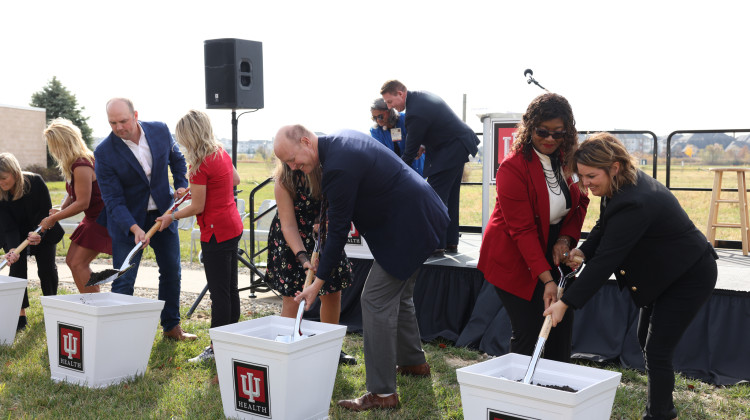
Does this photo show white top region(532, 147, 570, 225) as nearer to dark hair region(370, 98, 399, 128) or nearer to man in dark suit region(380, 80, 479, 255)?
man in dark suit region(380, 80, 479, 255)

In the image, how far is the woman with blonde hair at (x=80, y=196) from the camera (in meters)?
4.26

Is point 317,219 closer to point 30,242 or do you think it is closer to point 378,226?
point 378,226

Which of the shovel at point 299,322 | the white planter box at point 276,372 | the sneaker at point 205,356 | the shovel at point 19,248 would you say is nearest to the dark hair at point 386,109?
the sneaker at point 205,356

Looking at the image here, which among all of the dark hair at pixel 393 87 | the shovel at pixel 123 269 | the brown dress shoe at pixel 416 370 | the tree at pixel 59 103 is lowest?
the brown dress shoe at pixel 416 370

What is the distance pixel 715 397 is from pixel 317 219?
2278 millimetres

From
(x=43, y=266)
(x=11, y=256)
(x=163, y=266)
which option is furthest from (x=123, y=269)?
(x=43, y=266)

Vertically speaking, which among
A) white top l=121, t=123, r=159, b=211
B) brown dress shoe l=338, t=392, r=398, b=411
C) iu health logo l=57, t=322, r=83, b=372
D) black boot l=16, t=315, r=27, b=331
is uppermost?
white top l=121, t=123, r=159, b=211

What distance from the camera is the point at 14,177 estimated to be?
4625 millimetres

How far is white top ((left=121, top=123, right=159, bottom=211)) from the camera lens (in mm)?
4105

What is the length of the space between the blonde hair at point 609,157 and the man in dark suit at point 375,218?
30.7 inches

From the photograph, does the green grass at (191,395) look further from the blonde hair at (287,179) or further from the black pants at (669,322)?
the blonde hair at (287,179)

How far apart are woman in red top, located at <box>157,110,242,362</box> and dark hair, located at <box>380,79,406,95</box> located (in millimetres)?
1702

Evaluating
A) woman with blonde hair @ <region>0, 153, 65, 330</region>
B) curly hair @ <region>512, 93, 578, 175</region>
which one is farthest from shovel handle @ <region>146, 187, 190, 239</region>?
curly hair @ <region>512, 93, 578, 175</region>

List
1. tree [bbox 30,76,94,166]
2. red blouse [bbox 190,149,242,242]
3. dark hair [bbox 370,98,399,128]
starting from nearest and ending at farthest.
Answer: red blouse [bbox 190,149,242,242] < dark hair [bbox 370,98,399,128] < tree [bbox 30,76,94,166]
